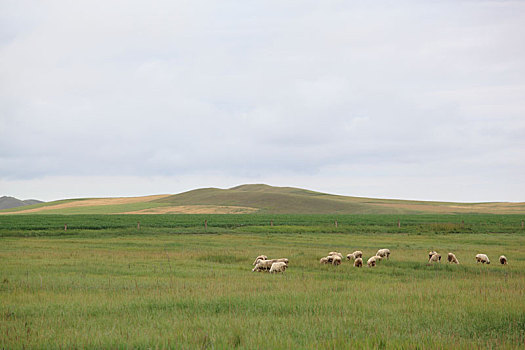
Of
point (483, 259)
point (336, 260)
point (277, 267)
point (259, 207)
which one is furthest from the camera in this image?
point (259, 207)

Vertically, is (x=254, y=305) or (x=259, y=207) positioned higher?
(x=259, y=207)

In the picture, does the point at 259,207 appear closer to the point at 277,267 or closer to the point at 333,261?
the point at 333,261

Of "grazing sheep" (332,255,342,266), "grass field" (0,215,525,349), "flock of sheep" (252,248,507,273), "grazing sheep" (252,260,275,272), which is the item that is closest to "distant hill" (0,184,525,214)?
"flock of sheep" (252,248,507,273)

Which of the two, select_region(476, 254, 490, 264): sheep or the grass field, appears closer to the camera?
the grass field

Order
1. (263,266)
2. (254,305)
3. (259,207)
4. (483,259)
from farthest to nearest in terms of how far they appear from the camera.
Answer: (259,207)
(483,259)
(263,266)
(254,305)

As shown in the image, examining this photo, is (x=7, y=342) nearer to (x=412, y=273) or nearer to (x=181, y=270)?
(x=181, y=270)

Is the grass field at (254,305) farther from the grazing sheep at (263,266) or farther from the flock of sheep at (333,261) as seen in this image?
the grazing sheep at (263,266)

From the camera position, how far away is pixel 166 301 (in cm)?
1266

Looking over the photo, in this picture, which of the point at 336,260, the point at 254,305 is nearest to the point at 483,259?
Answer: the point at 336,260

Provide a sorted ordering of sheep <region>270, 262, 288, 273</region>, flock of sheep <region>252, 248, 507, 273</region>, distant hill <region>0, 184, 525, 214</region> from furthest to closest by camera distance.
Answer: distant hill <region>0, 184, 525, 214</region>
flock of sheep <region>252, 248, 507, 273</region>
sheep <region>270, 262, 288, 273</region>

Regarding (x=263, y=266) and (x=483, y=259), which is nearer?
(x=263, y=266)

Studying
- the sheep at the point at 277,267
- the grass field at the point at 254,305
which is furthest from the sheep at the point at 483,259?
the sheep at the point at 277,267

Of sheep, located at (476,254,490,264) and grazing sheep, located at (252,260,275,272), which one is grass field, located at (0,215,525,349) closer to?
sheep, located at (476,254,490,264)

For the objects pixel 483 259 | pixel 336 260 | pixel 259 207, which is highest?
pixel 259 207
